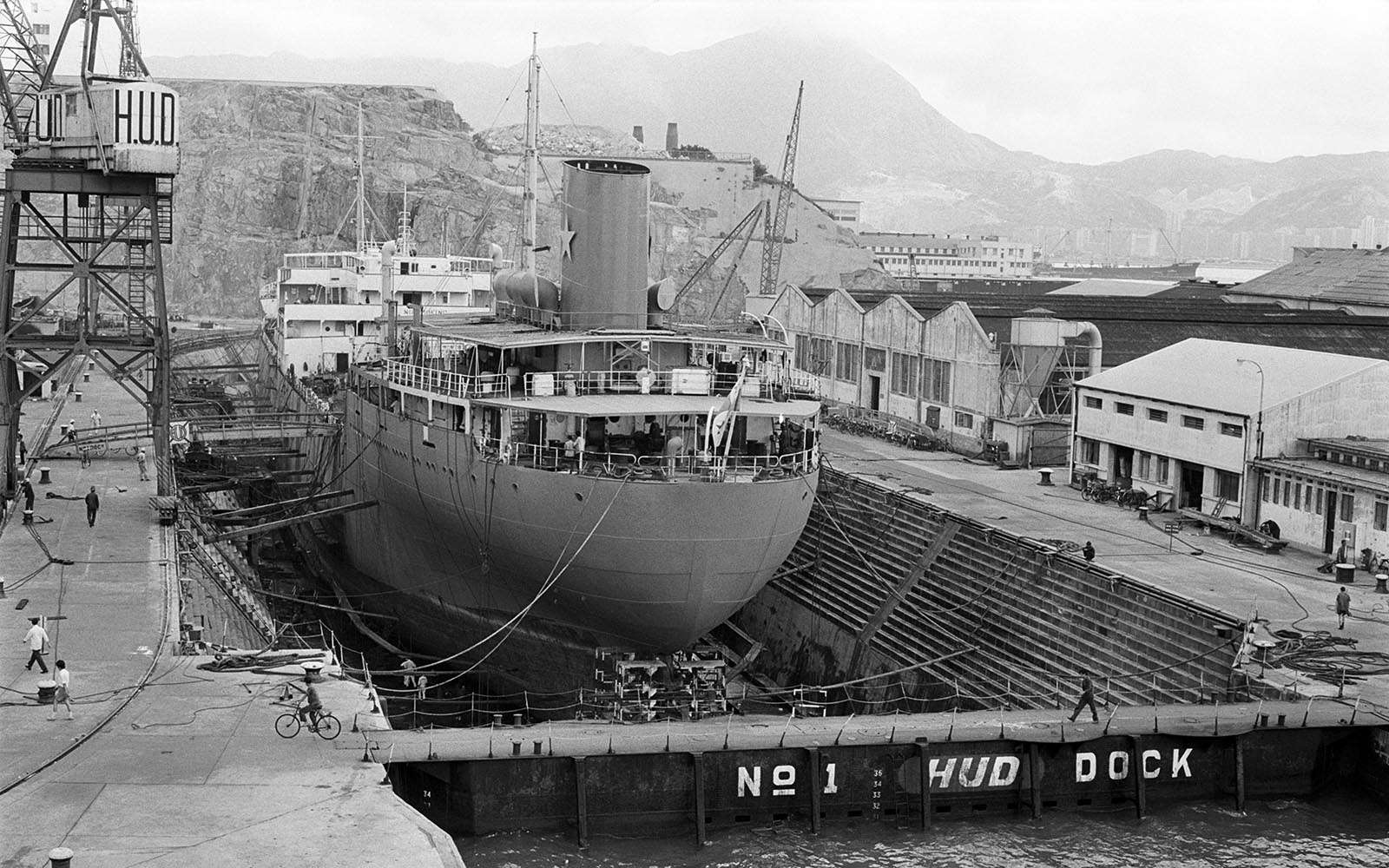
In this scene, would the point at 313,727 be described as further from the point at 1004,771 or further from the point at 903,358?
the point at 903,358

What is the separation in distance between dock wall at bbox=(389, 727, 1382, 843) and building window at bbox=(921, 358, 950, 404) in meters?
30.4

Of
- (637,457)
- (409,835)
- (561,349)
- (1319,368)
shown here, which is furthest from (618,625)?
(1319,368)

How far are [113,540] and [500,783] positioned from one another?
44.5 feet

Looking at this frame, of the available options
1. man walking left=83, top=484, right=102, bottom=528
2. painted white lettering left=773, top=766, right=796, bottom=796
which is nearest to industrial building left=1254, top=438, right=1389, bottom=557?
painted white lettering left=773, top=766, right=796, bottom=796

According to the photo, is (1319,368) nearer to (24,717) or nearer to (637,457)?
(637,457)

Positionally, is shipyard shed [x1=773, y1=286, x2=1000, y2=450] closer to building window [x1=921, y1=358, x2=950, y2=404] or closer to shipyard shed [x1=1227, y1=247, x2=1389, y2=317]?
building window [x1=921, y1=358, x2=950, y2=404]

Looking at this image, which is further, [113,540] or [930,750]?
[113,540]

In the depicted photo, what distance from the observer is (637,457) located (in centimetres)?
2967

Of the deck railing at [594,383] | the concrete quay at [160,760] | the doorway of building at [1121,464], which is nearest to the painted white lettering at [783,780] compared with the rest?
the concrete quay at [160,760]

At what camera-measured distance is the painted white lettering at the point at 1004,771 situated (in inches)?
926

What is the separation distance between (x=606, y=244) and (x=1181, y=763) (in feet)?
58.0

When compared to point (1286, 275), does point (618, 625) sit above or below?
below

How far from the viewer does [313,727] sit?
20.7m

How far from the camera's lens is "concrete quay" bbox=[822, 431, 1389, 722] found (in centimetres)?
2759
